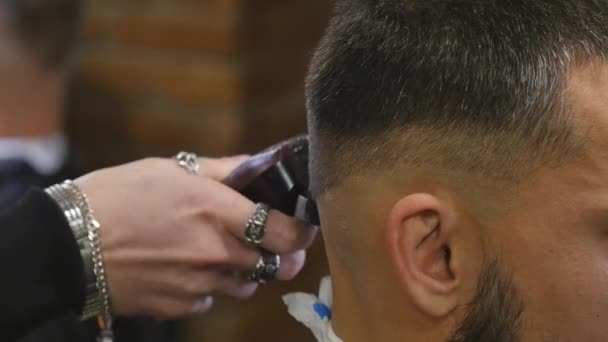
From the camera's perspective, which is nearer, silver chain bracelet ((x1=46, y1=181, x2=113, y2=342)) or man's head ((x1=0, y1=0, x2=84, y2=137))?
silver chain bracelet ((x1=46, y1=181, x2=113, y2=342))

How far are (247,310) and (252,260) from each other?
3.57 ft

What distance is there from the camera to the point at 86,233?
120 centimetres

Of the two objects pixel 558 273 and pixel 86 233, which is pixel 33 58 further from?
pixel 558 273

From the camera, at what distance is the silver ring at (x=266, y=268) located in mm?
1223

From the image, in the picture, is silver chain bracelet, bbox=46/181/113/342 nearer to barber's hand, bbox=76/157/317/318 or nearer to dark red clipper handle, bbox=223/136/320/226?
barber's hand, bbox=76/157/317/318

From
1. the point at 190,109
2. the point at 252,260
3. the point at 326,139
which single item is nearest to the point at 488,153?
the point at 326,139

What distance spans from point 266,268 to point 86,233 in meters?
0.23

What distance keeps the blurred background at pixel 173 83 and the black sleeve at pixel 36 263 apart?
76 cm

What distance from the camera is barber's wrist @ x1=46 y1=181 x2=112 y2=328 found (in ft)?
3.92

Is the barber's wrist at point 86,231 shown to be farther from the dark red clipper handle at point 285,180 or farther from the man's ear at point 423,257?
the man's ear at point 423,257

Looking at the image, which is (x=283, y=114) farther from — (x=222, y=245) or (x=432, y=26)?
(x=432, y=26)

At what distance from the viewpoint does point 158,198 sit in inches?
47.4

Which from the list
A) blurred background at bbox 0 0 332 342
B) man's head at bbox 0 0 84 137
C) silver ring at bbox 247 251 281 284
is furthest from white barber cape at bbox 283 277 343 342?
man's head at bbox 0 0 84 137

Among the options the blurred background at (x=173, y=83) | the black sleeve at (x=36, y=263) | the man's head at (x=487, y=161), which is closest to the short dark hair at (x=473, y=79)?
the man's head at (x=487, y=161)
